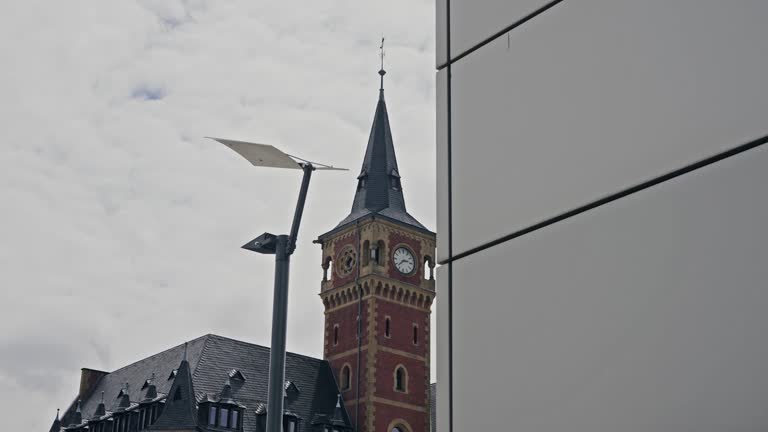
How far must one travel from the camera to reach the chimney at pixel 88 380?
57062 millimetres

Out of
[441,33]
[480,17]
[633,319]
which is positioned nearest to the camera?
[633,319]

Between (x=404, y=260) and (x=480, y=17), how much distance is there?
49101 millimetres

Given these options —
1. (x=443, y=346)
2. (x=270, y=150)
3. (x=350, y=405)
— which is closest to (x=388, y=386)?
(x=350, y=405)

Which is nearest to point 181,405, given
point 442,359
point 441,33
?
point 441,33

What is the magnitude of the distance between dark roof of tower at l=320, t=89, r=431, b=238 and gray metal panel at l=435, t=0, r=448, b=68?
47.9 m

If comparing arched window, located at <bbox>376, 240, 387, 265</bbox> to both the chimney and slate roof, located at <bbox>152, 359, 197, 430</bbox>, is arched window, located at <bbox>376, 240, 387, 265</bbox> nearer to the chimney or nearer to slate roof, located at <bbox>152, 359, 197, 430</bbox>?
slate roof, located at <bbox>152, 359, 197, 430</bbox>

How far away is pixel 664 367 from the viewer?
3.44m

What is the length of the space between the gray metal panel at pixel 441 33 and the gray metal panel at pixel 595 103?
0.20 m

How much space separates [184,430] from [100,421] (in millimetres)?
7760

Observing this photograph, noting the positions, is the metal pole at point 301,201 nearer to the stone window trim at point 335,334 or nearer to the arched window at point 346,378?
the arched window at point 346,378

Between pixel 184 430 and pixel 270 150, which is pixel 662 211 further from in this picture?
pixel 184 430

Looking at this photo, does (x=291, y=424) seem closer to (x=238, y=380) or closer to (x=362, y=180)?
(x=238, y=380)

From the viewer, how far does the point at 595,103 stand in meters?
4.01

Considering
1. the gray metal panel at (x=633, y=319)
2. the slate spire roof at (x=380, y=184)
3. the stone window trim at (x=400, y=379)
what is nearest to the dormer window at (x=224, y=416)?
the stone window trim at (x=400, y=379)
